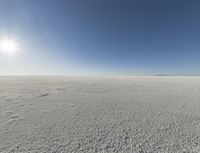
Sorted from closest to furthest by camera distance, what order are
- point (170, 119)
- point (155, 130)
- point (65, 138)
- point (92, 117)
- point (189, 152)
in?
1. point (189, 152)
2. point (65, 138)
3. point (155, 130)
4. point (170, 119)
5. point (92, 117)

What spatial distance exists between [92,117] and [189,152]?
314 centimetres

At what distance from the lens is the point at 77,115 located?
14.7ft

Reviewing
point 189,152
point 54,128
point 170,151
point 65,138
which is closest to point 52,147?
point 65,138

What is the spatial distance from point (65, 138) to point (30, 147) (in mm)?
845

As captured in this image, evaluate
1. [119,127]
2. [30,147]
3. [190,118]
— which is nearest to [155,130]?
[119,127]

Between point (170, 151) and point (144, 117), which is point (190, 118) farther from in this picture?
point (170, 151)

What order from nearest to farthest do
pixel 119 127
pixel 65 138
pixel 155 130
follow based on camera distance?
pixel 65 138, pixel 155 130, pixel 119 127

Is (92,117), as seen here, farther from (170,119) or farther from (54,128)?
(170,119)

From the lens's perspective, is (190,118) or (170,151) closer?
(170,151)

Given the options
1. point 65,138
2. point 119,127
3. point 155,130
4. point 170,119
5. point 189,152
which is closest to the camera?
point 189,152

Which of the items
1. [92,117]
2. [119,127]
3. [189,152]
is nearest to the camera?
[189,152]

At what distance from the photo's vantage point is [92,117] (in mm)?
4289

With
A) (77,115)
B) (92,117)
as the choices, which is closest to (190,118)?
(92,117)

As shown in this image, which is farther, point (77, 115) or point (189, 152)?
point (77, 115)
